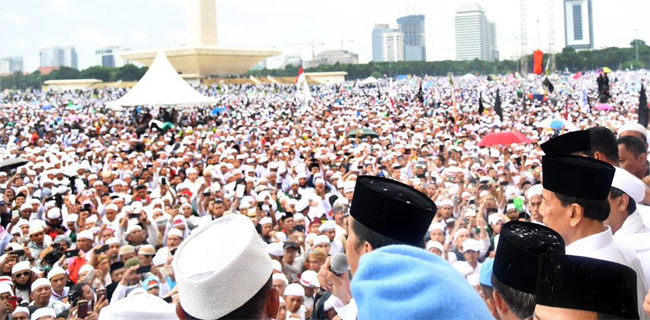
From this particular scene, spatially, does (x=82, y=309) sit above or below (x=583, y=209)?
below

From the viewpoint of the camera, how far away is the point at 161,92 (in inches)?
718

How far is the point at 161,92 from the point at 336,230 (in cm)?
1276

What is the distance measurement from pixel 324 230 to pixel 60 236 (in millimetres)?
2689

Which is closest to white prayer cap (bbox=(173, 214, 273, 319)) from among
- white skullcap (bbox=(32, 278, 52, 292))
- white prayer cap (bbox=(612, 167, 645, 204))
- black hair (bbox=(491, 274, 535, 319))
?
black hair (bbox=(491, 274, 535, 319))

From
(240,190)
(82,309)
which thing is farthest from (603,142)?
(240,190)

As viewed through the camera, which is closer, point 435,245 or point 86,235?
point 435,245

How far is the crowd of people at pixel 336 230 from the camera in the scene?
5.36ft

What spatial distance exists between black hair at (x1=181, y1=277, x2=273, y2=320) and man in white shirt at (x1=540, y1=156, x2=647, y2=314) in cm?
133

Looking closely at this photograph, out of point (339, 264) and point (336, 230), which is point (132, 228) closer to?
point (336, 230)

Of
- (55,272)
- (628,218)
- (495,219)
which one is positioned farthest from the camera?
(495,219)

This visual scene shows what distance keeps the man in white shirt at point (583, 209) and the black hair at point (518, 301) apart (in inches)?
23.2

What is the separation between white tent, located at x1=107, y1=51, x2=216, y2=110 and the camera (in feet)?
58.6

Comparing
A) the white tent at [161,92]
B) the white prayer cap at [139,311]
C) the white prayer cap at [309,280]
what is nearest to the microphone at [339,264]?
the white prayer cap at [139,311]

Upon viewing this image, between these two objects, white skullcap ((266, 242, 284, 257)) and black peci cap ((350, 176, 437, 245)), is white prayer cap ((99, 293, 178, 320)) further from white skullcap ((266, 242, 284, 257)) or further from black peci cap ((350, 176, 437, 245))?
white skullcap ((266, 242, 284, 257))
